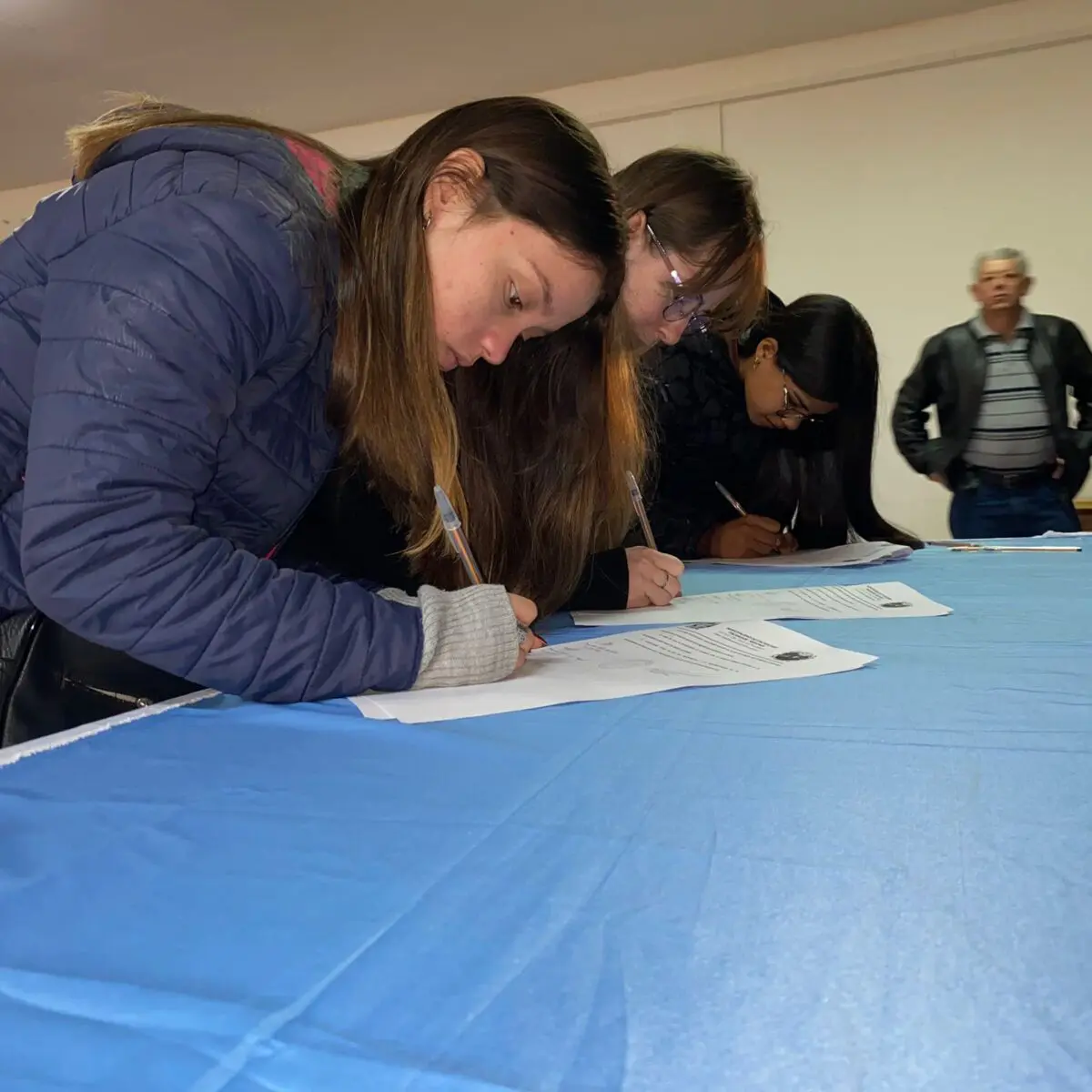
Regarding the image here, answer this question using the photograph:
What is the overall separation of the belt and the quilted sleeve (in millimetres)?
2406

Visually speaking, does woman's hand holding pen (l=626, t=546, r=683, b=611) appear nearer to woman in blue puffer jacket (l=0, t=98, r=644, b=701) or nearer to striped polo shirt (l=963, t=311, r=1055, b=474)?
woman in blue puffer jacket (l=0, t=98, r=644, b=701)

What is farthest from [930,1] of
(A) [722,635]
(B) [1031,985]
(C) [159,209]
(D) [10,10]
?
(B) [1031,985]

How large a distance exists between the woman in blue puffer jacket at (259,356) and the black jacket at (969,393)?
207cm

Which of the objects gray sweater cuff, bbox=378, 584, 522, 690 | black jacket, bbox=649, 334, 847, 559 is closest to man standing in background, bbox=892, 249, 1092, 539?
black jacket, bbox=649, 334, 847, 559

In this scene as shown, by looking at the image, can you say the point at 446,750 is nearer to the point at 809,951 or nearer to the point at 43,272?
the point at 809,951

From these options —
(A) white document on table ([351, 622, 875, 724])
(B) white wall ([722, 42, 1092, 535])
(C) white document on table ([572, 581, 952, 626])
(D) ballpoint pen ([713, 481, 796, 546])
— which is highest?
(B) white wall ([722, 42, 1092, 535])

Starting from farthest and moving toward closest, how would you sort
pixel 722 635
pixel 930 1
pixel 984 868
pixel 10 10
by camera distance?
pixel 930 1 → pixel 10 10 → pixel 722 635 → pixel 984 868

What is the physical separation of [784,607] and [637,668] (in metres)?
0.35

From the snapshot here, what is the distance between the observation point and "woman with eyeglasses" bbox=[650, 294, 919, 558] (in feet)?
5.49

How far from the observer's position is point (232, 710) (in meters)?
0.73

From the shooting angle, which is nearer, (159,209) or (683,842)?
(683,842)

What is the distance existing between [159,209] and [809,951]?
580 mm

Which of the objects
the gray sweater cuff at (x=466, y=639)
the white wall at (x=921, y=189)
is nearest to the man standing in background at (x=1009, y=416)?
the white wall at (x=921, y=189)

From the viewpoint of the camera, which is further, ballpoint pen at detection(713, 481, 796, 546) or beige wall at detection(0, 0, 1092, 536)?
beige wall at detection(0, 0, 1092, 536)
